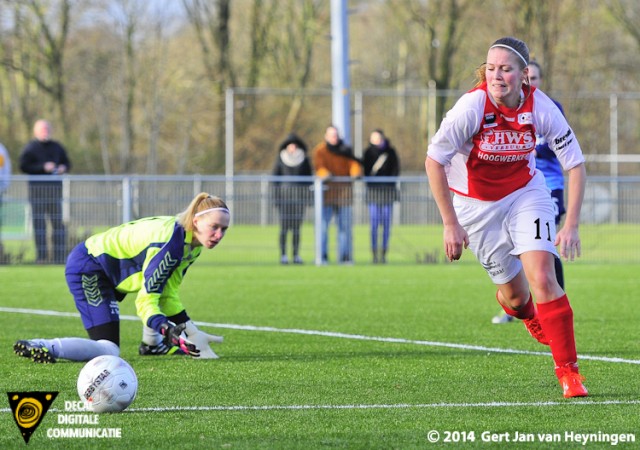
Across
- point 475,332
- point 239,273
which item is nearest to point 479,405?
point 475,332

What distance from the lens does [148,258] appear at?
7512 millimetres

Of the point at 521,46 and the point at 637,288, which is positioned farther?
the point at 637,288

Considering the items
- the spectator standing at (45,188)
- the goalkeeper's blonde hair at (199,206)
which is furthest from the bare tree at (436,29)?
the goalkeeper's blonde hair at (199,206)

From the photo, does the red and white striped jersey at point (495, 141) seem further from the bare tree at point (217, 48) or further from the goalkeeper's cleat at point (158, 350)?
the bare tree at point (217, 48)

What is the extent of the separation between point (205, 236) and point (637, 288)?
836 centimetres

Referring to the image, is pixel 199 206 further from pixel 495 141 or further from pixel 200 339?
pixel 495 141

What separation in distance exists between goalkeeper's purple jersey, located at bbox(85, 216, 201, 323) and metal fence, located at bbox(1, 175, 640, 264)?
10539 millimetres

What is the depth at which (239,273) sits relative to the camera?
57.2 feet

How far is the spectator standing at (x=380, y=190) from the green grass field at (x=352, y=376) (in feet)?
17.1

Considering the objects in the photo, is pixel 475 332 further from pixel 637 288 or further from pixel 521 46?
pixel 637 288

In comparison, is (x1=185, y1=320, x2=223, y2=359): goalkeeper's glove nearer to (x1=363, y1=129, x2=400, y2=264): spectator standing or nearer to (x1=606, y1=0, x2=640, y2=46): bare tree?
(x1=363, y1=129, x2=400, y2=264): spectator standing

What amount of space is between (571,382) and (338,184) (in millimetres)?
12830

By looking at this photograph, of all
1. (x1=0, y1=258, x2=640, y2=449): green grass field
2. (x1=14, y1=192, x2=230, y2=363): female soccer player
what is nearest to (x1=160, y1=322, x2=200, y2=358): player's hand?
(x1=14, y1=192, x2=230, y2=363): female soccer player

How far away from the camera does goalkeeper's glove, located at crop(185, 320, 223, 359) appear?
7.79 meters
